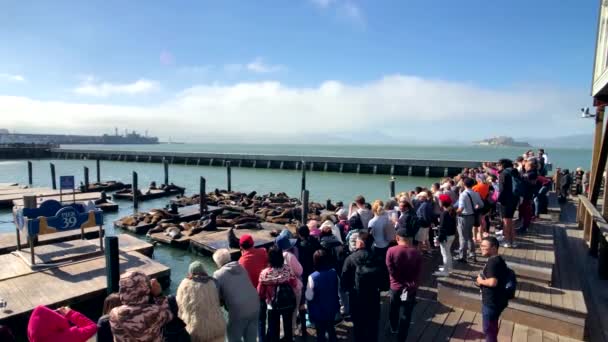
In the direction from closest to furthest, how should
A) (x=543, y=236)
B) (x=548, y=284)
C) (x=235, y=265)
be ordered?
1. (x=235, y=265)
2. (x=548, y=284)
3. (x=543, y=236)

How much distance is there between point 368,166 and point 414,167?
15.8 feet

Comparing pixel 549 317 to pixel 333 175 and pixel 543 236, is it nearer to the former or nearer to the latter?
pixel 543 236

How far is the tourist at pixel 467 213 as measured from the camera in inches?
228

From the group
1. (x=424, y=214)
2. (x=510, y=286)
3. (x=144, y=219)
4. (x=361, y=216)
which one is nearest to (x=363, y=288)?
(x=510, y=286)

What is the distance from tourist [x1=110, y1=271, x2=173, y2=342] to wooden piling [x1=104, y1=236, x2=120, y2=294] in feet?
8.96

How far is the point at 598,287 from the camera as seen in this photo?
18.1ft

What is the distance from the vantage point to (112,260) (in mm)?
5203

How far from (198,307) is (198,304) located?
0.09ft

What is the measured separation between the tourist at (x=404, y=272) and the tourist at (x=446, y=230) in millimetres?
1737

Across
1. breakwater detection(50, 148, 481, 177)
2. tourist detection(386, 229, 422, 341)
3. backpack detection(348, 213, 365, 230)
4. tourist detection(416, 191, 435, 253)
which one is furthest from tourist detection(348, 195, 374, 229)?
breakwater detection(50, 148, 481, 177)

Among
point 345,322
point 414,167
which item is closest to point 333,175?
point 414,167

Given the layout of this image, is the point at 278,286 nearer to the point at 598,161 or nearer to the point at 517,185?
the point at 517,185

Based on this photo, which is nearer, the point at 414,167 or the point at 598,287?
the point at 598,287

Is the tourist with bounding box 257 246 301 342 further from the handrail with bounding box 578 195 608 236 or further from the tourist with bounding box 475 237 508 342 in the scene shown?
the handrail with bounding box 578 195 608 236
